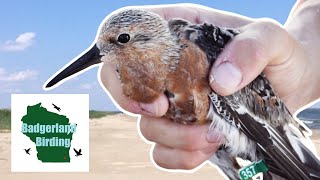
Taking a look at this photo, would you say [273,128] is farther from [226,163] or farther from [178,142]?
[178,142]

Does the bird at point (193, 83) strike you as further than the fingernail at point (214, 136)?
No

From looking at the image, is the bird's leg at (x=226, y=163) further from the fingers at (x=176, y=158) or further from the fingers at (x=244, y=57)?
the fingers at (x=244, y=57)

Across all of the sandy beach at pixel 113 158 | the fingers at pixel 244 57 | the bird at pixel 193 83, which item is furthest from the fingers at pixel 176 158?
the sandy beach at pixel 113 158

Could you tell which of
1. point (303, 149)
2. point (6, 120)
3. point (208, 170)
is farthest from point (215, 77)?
point (6, 120)

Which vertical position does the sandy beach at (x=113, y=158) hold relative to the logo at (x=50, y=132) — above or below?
below

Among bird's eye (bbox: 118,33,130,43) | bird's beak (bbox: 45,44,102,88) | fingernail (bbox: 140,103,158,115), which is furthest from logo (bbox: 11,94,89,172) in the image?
bird's eye (bbox: 118,33,130,43)

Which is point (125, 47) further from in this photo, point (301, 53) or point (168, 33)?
point (301, 53)

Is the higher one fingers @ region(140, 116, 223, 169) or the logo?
fingers @ region(140, 116, 223, 169)

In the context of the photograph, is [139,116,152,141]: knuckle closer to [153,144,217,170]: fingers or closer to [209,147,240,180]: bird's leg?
[153,144,217,170]: fingers
